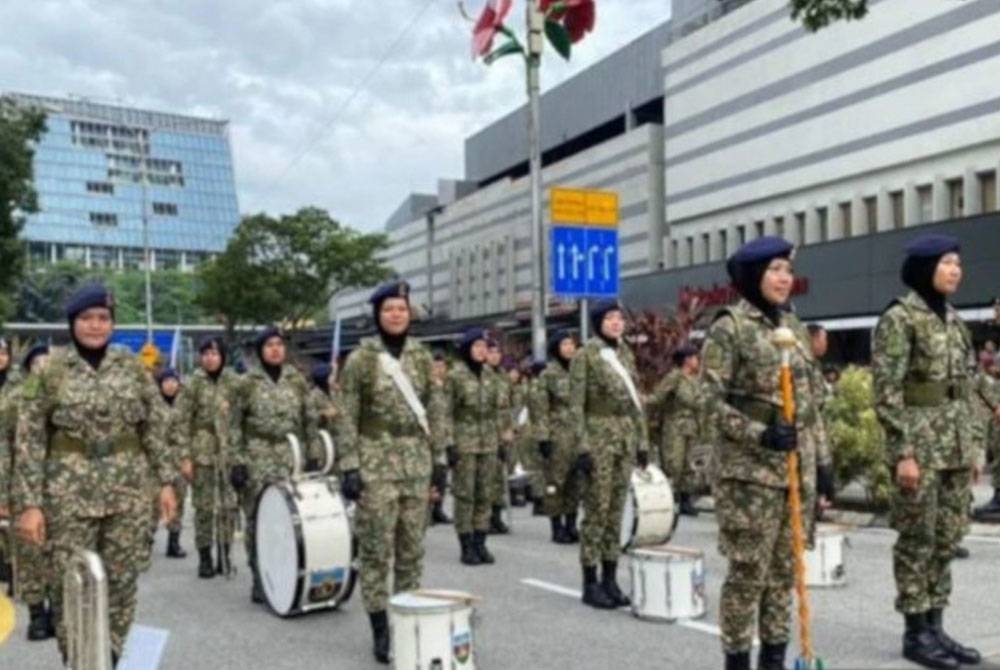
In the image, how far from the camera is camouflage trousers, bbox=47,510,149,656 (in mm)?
5715

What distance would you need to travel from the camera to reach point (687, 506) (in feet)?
46.6

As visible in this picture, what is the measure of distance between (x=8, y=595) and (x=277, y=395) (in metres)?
2.76

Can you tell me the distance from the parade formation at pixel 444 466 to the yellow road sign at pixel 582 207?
4.88 m

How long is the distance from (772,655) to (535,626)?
231 cm

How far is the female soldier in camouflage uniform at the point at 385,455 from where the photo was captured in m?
6.75

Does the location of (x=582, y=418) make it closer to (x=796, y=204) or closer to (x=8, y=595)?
(x=8, y=595)

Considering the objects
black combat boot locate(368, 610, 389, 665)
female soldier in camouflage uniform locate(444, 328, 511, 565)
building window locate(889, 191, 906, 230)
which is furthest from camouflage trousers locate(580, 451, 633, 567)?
building window locate(889, 191, 906, 230)

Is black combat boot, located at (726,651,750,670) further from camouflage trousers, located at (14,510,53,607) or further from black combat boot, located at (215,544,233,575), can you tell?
black combat boot, located at (215,544,233,575)

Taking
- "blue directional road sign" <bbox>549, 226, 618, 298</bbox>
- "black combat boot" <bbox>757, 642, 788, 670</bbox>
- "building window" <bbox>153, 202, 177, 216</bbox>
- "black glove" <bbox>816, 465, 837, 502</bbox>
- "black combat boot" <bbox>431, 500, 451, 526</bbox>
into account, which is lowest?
"black combat boot" <bbox>431, 500, 451, 526</bbox>

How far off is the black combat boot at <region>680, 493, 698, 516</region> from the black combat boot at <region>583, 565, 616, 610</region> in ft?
19.4

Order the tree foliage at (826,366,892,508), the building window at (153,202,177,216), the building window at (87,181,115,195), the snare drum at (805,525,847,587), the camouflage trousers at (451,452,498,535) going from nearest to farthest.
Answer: the snare drum at (805,525,847,587) → the camouflage trousers at (451,452,498,535) → the tree foliage at (826,366,892,508) → the building window at (87,181,115,195) → the building window at (153,202,177,216)

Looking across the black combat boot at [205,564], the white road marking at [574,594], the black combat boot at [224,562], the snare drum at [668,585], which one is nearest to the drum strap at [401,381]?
the snare drum at [668,585]

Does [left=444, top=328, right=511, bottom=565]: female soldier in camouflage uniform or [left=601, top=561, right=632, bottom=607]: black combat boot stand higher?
[left=444, top=328, right=511, bottom=565]: female soldier in camouflage uniform

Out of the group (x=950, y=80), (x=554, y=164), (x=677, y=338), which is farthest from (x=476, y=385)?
(x=554, y=164)
